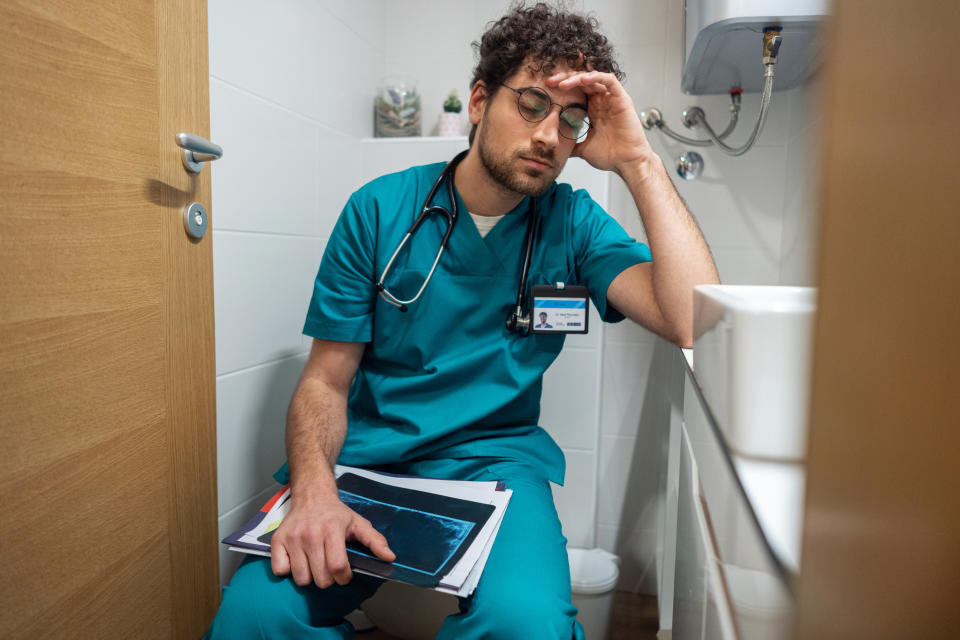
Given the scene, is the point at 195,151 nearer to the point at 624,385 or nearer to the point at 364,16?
the point at 364,16

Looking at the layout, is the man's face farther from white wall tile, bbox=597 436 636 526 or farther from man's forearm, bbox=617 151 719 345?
white wall tile, bbox=597 436 636 526

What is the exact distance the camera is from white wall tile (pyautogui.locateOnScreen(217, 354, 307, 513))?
112 centimetres

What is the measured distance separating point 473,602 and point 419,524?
0.13 metres

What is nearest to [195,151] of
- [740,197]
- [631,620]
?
[740,197]

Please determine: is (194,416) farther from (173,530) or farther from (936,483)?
(936,483)

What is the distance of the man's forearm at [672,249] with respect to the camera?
1.06 meters

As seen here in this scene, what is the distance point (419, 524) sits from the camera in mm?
862

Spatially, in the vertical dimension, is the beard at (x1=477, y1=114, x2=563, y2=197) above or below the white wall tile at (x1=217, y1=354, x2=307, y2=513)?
above

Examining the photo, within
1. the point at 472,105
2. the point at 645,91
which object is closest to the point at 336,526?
the point at 472,105

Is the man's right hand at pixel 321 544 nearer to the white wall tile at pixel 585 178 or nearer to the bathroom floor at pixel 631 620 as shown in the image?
the bathroom floor at pixel 631 620

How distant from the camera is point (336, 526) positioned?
0.82 metres

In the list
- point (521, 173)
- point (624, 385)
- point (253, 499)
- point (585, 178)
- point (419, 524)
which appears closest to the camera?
point (419, 524)

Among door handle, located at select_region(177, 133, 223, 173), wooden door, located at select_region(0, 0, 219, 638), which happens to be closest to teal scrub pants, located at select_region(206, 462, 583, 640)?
wooden door, located at select_region(0, 0, 219, 638)

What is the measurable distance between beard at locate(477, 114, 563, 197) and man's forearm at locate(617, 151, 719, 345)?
0.17 m
